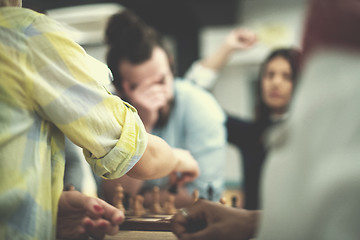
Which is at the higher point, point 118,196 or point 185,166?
point 185,166

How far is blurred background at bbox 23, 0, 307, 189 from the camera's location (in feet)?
11.4

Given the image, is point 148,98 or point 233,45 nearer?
point 148,98

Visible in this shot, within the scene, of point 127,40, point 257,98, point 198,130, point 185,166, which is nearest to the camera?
point 185,166

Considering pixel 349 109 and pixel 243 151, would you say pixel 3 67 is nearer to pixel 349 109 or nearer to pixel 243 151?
pixel 349 109

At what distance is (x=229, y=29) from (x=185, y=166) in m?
3.67

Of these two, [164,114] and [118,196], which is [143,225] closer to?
[118,196]

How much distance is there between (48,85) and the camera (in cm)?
48

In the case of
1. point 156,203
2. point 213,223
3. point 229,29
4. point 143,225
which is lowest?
point 156,203

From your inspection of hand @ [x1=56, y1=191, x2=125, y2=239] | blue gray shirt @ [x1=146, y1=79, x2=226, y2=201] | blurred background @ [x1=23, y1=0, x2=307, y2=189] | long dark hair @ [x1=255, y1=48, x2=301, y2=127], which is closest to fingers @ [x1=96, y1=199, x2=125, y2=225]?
hand @ [x1=56, y1=191, x2=125, y2=239]

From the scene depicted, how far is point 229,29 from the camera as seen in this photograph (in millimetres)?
4195

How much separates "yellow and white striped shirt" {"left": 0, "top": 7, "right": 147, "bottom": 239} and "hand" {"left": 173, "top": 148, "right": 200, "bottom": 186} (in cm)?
25

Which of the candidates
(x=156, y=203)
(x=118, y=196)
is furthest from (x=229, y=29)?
(x=118, y=196)

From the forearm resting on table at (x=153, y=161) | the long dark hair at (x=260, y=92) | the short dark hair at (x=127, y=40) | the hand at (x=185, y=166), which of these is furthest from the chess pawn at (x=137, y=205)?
the long dark hair at (x=260, y=92)

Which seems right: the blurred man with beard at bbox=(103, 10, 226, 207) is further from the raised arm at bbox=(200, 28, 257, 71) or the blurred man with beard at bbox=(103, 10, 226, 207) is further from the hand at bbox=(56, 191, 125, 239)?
the raised arm at bbox=(200, 28, 257, 71)
